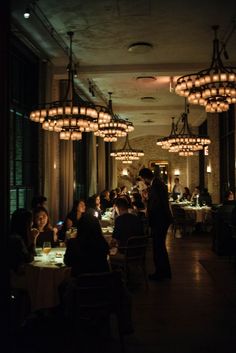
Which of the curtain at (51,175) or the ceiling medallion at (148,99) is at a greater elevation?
the ceiling medallion at (148,99)

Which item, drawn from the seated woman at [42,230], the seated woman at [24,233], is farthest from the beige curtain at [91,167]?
the seated woman at [24,233]

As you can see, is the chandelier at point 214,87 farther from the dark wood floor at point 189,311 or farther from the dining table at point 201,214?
the dining table at point 201,214

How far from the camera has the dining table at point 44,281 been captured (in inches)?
162

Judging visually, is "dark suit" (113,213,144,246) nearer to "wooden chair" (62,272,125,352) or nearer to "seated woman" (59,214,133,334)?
"seated woman" (59,214,133,334)

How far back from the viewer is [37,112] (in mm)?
6410

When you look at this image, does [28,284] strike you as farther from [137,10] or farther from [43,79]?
[43,79]

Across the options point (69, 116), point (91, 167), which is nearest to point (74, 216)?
point (69, 116)

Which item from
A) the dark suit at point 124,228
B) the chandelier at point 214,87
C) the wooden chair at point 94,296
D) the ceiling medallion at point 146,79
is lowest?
the wooden chair at point 94,296

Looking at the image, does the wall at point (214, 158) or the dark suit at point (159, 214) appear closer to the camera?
the dark suit at point (159, 214)

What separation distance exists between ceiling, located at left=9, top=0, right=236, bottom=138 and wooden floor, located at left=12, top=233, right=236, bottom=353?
4.46 metres

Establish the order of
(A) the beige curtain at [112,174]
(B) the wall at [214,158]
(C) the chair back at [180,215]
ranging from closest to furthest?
1. (C) the chair back at [180,215]
2. (B) the wall at [214,158]
3. (A) the beige curtain at [112,174]

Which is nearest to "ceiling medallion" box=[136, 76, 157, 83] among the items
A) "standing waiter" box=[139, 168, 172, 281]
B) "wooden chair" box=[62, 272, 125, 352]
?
"standing waiter" box=[139, 168, 172, 281]

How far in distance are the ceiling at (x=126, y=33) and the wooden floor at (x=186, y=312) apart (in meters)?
4.46

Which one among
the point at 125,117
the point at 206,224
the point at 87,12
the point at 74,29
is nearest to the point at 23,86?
the point at 74,29
